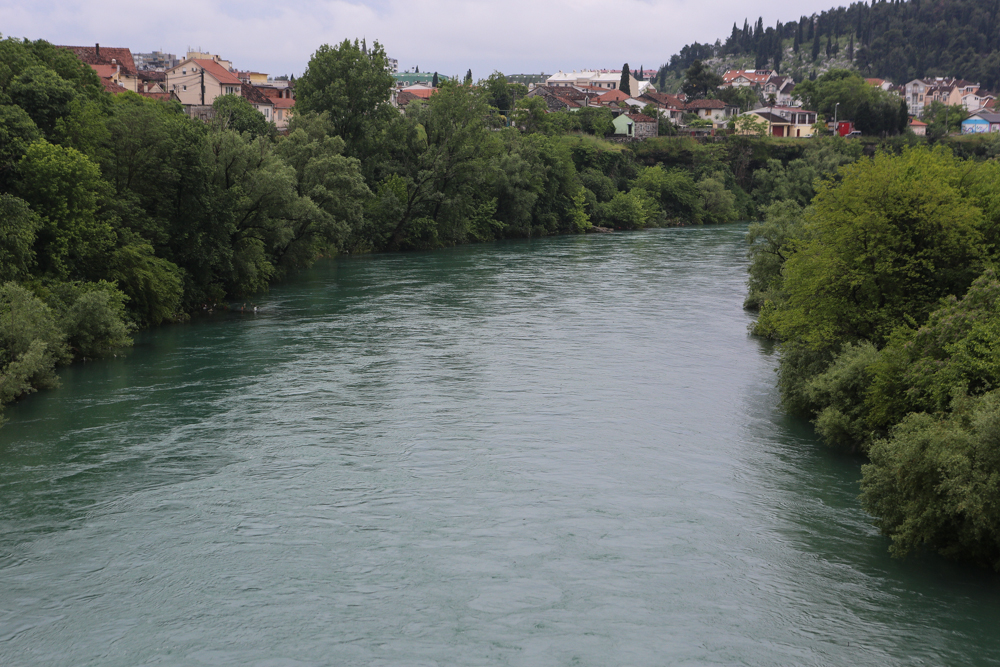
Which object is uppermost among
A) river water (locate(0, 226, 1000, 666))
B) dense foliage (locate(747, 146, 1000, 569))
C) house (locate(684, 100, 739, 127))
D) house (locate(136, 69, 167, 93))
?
house (locate(684, 100, 739, 127))

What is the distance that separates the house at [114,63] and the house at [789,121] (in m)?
89.0

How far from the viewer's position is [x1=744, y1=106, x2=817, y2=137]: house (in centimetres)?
14100

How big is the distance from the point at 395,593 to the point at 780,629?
21.9ft

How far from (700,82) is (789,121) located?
142 ft

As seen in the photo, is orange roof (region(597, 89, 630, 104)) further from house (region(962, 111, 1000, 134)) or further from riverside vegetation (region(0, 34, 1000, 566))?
riverside vegetation (region(0, 34, 1000, 566))

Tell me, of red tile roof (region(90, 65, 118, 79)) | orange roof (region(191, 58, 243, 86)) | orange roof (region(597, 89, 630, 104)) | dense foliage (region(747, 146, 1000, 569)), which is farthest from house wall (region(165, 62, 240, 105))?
dense foliage (region(747, 146, 1000, 569))

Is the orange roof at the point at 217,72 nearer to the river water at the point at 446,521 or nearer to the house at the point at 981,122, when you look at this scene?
the river water at the point at 446,521

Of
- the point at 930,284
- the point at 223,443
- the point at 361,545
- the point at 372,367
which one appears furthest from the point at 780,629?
the point at 372,367

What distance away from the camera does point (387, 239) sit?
70.5m

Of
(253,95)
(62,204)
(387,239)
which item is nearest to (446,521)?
(62,204)

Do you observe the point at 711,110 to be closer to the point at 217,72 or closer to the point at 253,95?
the point at 253,95

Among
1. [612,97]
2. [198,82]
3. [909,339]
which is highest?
[612,97]

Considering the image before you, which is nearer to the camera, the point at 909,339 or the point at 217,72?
the point at 909,339

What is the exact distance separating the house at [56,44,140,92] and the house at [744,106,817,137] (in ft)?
292
